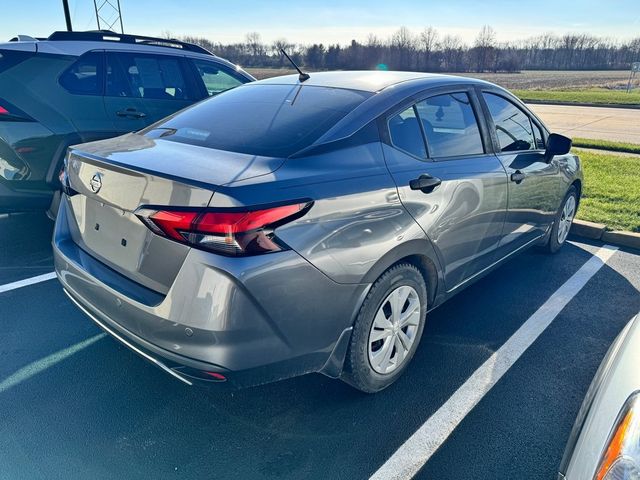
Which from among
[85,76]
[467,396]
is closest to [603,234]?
[467,396]

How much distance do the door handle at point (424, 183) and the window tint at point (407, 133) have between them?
0.52 feet

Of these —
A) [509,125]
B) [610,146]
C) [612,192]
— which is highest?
[509,125]

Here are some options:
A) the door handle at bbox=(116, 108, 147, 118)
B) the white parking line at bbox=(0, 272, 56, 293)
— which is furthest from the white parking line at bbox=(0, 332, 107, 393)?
the door handle at bbox=(116, 108, 147, 118)

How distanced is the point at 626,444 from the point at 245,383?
136cm

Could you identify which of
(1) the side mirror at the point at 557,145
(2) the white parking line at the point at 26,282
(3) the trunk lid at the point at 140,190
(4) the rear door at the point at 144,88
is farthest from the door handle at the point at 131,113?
(1) the side mirror at the point at 557,145

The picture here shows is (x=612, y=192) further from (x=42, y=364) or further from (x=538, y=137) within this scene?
(x=42, y=364)

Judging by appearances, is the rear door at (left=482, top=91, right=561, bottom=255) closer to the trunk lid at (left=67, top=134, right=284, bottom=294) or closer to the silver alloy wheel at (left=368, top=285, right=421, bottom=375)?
the silver alloy wheel at (left=368, top=285, right=421, bottom=375)

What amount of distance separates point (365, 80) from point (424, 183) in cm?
82

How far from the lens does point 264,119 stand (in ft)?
8.68

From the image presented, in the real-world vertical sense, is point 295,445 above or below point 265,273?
below

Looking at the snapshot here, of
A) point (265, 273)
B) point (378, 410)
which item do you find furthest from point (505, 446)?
point (265, 273)

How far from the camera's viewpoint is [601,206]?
591 cm

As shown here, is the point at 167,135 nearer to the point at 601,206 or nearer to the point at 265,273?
the point at 265,273

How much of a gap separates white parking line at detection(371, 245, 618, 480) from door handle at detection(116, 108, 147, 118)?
397 centimetres
